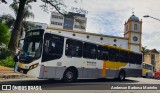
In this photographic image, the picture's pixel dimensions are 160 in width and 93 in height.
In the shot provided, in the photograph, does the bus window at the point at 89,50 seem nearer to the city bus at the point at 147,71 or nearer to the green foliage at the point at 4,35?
the green foliage at the point at 4,35

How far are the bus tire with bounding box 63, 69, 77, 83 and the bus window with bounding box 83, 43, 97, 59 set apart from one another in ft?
4.75

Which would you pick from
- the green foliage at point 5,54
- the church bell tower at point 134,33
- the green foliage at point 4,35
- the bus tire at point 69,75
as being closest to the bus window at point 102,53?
the bus tire at point 69,75

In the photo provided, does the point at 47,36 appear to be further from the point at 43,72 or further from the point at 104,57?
the point at 104,57

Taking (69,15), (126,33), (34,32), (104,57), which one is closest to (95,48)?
(104,57)

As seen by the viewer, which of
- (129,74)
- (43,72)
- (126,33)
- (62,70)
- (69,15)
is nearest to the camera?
(43,72)

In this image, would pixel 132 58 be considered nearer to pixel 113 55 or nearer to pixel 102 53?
pixel 113 55

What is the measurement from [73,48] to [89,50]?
1.72 m

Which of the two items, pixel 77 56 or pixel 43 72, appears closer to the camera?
pixel 43 72

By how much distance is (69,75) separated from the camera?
582 inches

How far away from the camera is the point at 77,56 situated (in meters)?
15.3

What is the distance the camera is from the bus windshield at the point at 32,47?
12969 millimetres

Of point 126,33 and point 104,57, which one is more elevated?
point 126,33

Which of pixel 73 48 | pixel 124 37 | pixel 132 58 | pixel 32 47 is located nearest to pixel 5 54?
pixel 73 48

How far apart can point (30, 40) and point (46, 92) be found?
440 centimetres
